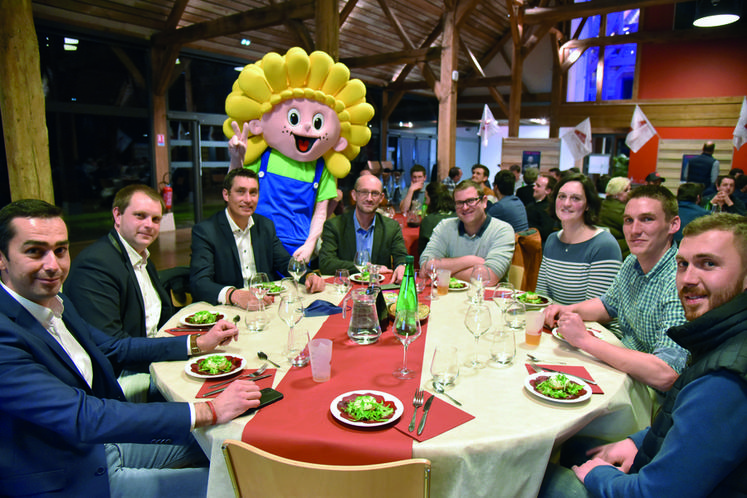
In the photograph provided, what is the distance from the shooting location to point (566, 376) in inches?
61.9

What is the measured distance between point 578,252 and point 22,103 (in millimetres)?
3839

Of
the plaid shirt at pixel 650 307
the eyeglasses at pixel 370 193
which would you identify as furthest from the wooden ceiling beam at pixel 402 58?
the plaid shirt at pixel 650 307

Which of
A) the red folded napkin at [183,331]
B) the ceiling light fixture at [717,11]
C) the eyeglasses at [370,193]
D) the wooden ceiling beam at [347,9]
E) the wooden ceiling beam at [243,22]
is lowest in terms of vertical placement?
the red folded napkin at [183,331]

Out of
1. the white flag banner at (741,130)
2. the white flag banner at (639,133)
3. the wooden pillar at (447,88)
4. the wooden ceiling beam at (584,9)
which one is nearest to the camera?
the wooden pillar at (447,88)

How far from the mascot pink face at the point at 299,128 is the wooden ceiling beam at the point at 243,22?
6.64 ft

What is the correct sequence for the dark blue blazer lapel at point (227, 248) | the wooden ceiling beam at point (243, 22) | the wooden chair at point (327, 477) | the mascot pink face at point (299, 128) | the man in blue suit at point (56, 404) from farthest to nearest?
the wooden ceiling beam at point (243, 22) < the mascot pink face at point (299, 128) < the dark blue blazer lapel at point (227, 248) < the man in blue suit at point (56, 404) < the wooden chair at point (327, 477)

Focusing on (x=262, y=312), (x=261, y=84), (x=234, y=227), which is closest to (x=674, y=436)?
(x=262, y=312)

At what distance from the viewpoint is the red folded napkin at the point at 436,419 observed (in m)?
1.28

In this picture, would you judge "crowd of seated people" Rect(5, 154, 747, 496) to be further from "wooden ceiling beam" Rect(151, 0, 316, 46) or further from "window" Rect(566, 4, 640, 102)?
"window" Rect(566, 4, 640, 102)

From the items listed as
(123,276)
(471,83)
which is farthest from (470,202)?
(471,83)

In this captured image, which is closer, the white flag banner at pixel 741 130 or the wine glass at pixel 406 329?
the wine glass at pixel 406 329

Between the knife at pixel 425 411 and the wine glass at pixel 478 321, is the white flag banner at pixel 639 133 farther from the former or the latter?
the knife at pixel 425 411

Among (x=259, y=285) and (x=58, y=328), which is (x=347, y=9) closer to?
(x=259, y=285)

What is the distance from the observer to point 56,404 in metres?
1.25
